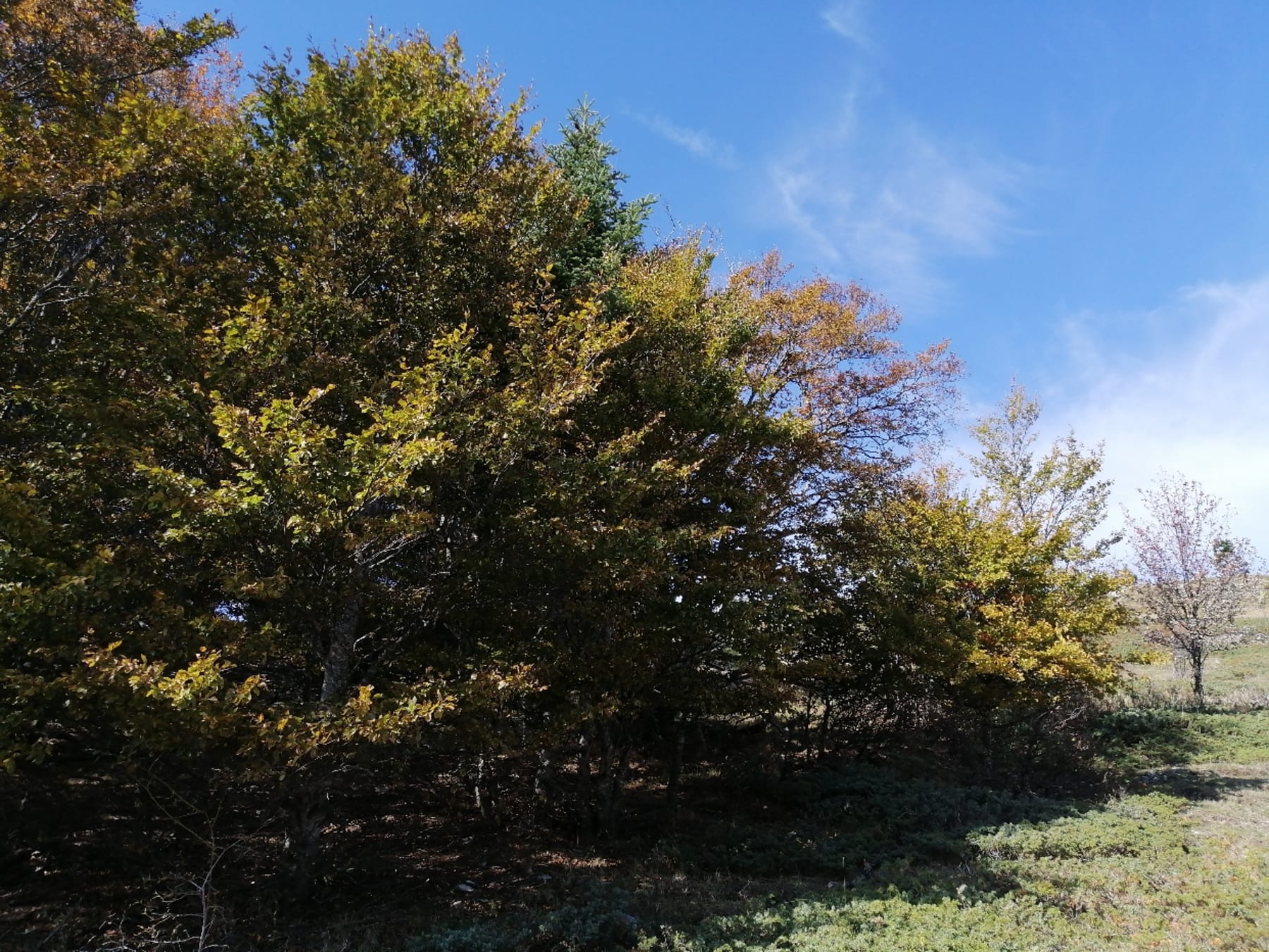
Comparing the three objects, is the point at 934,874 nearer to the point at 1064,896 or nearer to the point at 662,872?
the point at 1064,896

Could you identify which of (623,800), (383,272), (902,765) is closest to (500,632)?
(383,272)

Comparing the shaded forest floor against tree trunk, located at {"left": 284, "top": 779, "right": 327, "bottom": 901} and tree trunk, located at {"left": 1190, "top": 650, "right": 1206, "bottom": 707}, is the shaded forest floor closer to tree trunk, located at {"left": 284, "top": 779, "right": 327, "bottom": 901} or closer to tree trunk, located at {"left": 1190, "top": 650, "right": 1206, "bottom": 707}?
tree trunk, located at {"left": 284, "top": 779, "right": 327, "bottom": 901}

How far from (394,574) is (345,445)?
239cm

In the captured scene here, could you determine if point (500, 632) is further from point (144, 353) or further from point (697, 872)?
point (144, 353)

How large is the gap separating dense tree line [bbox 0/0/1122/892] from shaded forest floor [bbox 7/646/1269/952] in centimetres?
78

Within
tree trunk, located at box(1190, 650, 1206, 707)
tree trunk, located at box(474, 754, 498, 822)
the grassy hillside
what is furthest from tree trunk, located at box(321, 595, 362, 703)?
tree trunk, located at box(1190, 650, 1206, 707)

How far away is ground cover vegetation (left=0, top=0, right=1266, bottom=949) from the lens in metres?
5.48

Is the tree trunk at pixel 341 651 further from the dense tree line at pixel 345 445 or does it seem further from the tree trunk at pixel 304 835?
the tree trunk at pixel 304 835

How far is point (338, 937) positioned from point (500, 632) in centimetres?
333

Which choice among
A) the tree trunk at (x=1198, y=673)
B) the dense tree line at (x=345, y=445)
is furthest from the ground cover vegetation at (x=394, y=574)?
the tree trunk at (x=1198, y=673)

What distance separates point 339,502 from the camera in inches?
219

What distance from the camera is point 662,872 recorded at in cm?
825

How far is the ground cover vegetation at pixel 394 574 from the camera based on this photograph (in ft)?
18.0

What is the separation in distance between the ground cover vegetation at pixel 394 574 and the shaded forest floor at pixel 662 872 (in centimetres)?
6
